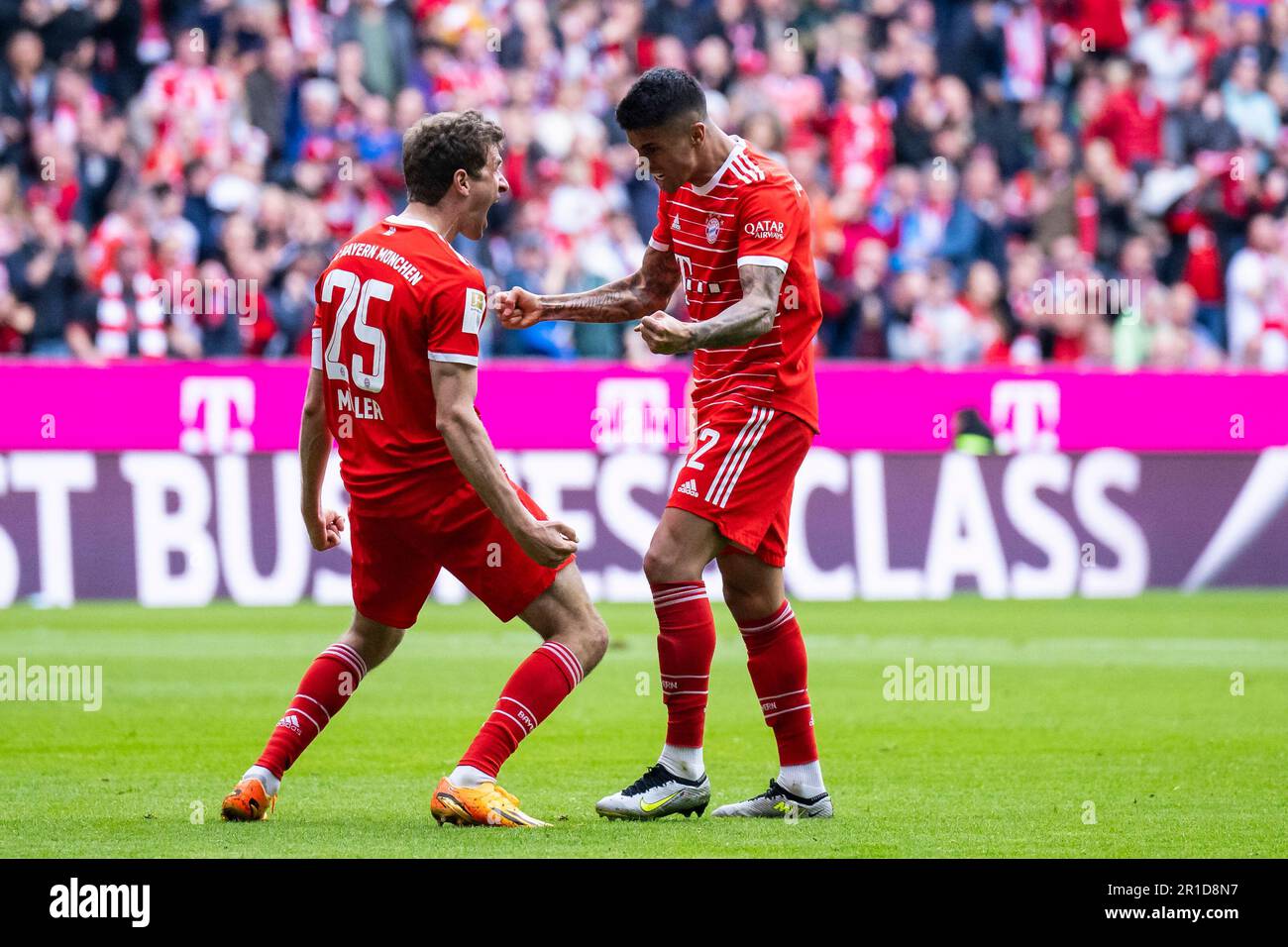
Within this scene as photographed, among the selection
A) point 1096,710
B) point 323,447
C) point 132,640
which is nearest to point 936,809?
point 323,447

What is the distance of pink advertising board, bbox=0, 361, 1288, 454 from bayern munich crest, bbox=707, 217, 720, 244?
8734mm

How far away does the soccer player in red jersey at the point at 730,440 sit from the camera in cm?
723

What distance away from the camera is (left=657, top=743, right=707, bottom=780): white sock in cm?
739

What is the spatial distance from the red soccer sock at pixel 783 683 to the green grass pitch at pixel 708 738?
1.01 ft

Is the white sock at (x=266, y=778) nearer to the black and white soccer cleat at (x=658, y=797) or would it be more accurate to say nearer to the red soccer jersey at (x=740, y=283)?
the black and white soccer cleat at (x=658, y=797)

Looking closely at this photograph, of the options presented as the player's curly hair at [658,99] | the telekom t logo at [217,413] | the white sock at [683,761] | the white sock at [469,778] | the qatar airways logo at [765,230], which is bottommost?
the white sock at [683,761]

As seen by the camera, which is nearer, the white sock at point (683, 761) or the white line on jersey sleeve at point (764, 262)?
the white line on jersey sleeve at point (764, 262)

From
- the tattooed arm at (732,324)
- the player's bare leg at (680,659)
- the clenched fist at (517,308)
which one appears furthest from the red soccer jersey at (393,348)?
the player's bare leg at (680,659)

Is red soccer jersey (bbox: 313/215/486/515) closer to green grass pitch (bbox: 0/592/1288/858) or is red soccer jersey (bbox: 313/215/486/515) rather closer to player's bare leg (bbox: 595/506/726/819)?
player's bare leg (bbox: 595/506/726/819)

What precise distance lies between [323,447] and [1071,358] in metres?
13.6

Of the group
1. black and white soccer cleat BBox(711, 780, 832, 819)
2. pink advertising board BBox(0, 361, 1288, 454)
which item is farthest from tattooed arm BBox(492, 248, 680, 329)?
pink advertising board BBox(0, 361, 1288, 454)

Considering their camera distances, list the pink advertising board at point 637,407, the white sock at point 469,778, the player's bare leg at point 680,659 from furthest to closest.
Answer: the pink advertising board at point 637,407 → the player's bare leg at point 680,659 → the white sock at point 469,778

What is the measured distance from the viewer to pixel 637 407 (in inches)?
653

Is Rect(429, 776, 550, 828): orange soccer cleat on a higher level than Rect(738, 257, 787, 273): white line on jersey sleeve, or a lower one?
lower
